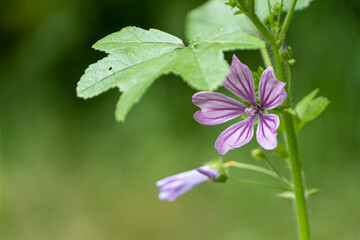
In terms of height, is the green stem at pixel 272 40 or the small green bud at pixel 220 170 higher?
the green stem at pixel 272 40

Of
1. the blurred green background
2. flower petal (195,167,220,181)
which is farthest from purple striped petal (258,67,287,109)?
the blurred green background

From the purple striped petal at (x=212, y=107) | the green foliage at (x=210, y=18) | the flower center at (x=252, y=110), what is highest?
the green foliage at (x=210, y=18)

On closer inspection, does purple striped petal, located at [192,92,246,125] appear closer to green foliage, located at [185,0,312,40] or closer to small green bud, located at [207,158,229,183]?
small green bud, located at [207,158,229,183]

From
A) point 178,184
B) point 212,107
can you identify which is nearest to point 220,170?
point 178,184

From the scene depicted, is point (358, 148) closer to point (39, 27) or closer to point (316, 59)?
point (316, 59)

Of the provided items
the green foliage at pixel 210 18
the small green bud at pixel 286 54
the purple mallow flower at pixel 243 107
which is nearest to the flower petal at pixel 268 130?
the purple mallow flower at pixel 243 107

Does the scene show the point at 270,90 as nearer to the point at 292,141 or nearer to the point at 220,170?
the point at 292,141

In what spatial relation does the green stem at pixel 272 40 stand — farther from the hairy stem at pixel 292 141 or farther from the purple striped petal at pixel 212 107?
the purple striped petal at pixel 212 107
